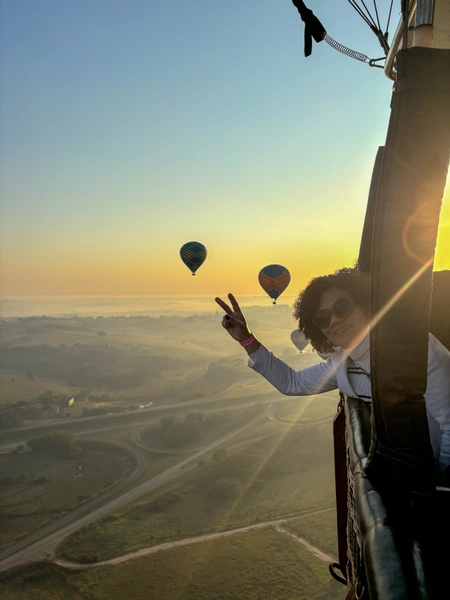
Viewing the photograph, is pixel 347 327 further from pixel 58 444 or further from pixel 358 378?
pixel 58 444

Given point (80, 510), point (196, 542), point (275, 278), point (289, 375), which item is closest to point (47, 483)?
point (80, 510)

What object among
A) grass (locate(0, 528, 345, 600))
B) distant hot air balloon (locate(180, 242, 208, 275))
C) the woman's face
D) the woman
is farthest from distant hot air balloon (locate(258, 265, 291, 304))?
the woman's face

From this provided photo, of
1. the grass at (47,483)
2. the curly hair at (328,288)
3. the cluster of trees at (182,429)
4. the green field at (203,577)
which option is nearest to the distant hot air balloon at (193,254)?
the green field at (203,577)

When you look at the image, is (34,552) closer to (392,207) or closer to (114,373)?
(392,207)

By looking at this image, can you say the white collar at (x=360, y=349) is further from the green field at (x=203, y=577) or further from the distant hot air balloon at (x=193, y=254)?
the distant hot air balloon at (x=193, y=254)

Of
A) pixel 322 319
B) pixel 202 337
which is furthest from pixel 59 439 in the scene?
pixel 202 337

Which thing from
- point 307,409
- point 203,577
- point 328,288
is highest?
point 328,288
